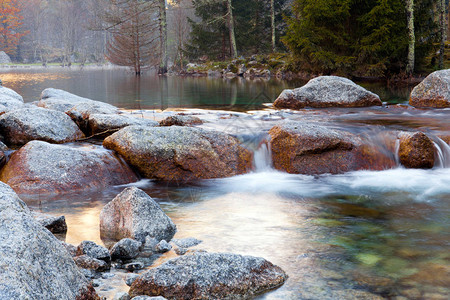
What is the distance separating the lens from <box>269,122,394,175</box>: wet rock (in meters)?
6.66

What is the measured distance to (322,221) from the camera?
4598 mm

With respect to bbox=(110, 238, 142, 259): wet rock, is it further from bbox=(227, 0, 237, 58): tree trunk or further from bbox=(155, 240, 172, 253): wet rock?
bbox=(227, 0, 237, 58): tree trunk

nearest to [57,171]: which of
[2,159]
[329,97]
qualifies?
[2,159]

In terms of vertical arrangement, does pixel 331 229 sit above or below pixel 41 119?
below

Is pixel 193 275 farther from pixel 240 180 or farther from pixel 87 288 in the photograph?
pixel 240 180

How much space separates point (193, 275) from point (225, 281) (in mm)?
217

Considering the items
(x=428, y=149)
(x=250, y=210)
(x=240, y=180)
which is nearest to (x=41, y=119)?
(x=240, y=180)

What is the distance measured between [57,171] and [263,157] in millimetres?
3087

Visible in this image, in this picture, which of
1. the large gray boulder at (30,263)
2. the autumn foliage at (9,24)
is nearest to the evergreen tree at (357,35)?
the large gray boulder at (30,263)

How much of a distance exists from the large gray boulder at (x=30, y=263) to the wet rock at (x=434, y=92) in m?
11.1

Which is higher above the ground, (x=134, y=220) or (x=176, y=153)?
(x=176, y=153)

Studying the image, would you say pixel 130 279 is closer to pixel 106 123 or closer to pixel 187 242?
pixel 187 242

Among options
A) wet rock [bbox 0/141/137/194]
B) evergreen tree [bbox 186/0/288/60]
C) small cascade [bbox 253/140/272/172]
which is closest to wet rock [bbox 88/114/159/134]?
wet rock [bbox 0/141/137/194]

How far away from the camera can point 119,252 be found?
343cm
